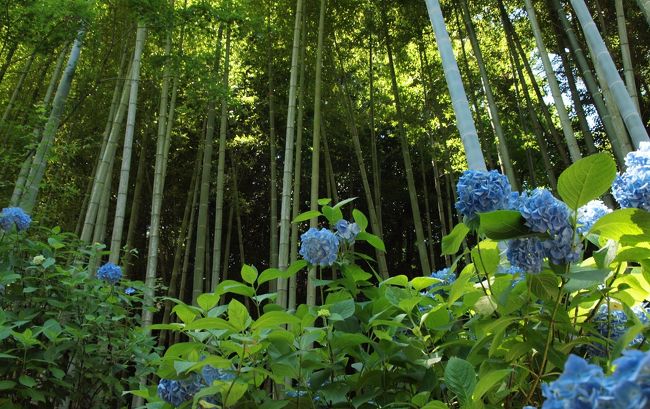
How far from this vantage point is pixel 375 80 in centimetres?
761

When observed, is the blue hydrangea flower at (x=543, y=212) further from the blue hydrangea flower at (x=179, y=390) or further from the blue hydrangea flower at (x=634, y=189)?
the blue hydrangea flower at (x=179, y=390)

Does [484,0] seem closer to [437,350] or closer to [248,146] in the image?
[248,146]

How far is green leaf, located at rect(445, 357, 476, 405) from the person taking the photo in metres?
0.69

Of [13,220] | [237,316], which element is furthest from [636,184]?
[13,220]

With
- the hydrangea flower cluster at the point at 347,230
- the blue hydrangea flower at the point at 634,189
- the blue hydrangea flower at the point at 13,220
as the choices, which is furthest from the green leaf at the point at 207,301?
the blue hydrangea flower at the point at 13,220

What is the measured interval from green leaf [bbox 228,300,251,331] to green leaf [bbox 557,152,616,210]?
1.54 ft

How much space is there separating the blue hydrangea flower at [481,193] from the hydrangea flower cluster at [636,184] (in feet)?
0.49

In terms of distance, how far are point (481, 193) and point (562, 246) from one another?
116 mm

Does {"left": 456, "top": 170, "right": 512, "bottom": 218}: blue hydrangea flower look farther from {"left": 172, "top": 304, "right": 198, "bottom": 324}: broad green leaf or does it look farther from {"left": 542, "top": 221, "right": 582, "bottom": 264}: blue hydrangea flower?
{"left": 172, "top": 304, "right": 198, "bottom": 324}: broad green leaf

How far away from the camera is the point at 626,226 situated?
0.67m

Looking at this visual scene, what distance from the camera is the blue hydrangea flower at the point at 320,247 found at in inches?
40.2

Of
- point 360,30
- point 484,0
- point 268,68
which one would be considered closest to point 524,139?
point 484,0

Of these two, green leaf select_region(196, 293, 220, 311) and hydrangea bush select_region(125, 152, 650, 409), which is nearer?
hydrangea bush select_region(125, 152, 650, 409)

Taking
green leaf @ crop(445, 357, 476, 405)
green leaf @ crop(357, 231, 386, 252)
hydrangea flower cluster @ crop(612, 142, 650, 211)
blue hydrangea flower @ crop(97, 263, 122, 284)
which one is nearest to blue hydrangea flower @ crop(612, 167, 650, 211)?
hydrangea flower cluster @ crop(612, 142, 650, 211)
